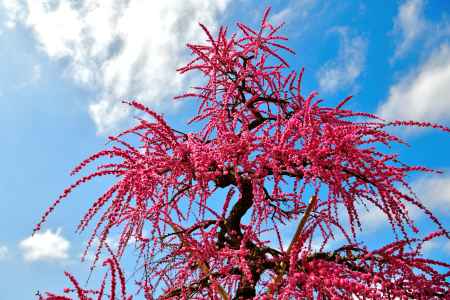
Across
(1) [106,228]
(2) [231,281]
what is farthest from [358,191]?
(1) [106,228]

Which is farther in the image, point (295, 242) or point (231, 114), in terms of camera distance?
point (231, 114)

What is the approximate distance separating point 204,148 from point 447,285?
2.23 metres

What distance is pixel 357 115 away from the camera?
481 centimetres

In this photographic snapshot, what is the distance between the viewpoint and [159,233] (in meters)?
3.83

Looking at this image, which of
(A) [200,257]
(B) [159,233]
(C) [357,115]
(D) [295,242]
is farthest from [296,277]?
(C) [357,115]

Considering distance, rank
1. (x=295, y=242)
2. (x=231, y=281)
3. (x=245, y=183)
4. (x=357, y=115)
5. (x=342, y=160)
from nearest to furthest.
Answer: (x=342, y=160), (x=295, y=242), (x=231, y=281), (x=245, y=183), (x=357, y=115)

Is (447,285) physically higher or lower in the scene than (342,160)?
lower

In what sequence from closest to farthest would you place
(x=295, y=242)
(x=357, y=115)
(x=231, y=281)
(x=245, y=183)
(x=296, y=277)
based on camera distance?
(x=296, y=277), (x=295, y=242), (x=231, y=281), (x=245, y=183), (x=357, y=115)

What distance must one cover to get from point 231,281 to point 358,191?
1.29 m

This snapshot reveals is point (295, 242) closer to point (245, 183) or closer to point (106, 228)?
point (245, 183)

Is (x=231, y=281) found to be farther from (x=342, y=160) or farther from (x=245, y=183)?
(x=342, y=160)

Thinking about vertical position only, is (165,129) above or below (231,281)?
above

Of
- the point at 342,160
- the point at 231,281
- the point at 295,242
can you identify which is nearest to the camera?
the point at 342,160

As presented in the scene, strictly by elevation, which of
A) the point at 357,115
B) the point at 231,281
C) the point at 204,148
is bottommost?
the point at 231,281
